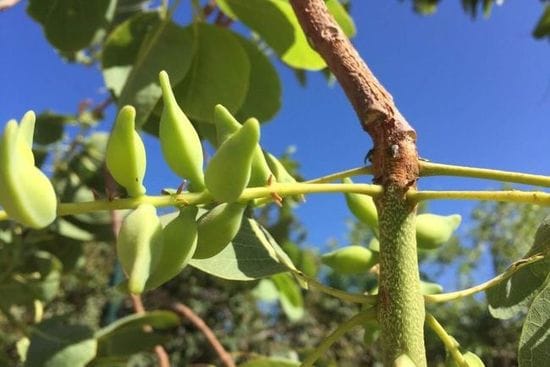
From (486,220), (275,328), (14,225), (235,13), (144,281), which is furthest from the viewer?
(486,220)

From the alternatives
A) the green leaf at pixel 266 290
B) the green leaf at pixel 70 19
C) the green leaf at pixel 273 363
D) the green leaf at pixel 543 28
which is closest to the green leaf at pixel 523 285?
the green leaf at pixel 273 363

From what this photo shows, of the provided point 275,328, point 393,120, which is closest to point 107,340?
point 393,120

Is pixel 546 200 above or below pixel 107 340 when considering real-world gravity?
above

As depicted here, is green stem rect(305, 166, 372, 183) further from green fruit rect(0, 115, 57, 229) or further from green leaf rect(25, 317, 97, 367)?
green leaf rect(25, 317, 97, 367)

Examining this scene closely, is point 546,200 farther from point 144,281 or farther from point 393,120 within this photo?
point 144,281

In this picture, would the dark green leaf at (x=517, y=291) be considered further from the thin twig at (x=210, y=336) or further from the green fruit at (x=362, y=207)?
the thin twig at (x=210, y=336)

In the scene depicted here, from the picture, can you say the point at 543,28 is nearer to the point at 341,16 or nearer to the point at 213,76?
the point at 341,16

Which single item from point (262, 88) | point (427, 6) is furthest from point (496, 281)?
point (427, 6)

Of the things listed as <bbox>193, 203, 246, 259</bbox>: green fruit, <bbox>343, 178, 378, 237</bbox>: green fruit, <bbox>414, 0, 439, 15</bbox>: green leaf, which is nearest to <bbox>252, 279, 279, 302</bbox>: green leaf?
<bbox>343, 178, 378, 237</bbox>: green fruit
